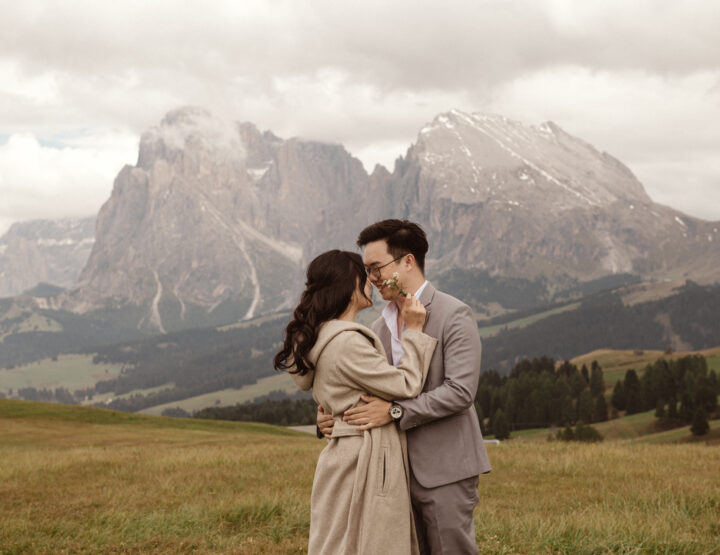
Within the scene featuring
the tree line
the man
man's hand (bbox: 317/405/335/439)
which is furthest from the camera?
the tree line

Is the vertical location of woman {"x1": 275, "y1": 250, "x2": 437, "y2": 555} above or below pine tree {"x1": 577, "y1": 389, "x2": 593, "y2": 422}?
above

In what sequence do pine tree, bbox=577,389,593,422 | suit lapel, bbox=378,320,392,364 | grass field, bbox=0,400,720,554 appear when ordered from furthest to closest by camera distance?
pine tree, bbox=577,389,593,422 < grass field, bbox=0,400,720,554 < suit lapel, bbox=378,320,392,364

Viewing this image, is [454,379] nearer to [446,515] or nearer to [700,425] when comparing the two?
[446,515]

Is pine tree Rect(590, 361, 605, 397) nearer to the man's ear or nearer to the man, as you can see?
the man

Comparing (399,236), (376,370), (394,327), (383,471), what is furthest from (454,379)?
(399,236)

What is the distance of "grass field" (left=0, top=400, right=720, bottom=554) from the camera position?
11.1 m

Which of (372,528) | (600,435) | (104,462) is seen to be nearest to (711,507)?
(372,528)

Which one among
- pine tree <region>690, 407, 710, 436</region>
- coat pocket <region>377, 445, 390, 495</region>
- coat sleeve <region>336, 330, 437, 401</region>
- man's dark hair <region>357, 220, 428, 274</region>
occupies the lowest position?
pine tree <region>690, 407, 710, 436</region>

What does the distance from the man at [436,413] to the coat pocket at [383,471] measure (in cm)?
27

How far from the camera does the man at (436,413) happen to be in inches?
→ 252

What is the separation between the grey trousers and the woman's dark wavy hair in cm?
168

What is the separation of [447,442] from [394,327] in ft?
4.26

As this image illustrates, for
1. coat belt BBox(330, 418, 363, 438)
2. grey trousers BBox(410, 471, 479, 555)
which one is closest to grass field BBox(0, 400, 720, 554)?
grey trousers BBox(410, 471, 479, 555)

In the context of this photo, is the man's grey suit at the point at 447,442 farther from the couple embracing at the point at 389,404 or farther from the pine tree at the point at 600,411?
the pine tree at the point at 600,411
